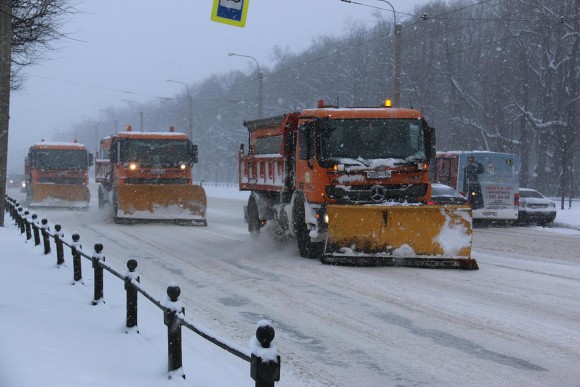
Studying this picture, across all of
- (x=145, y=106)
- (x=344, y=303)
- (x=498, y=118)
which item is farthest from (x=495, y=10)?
(x=145, y=106)

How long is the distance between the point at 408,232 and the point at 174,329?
303 inches

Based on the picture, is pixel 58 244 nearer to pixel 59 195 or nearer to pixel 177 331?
pixel 177 331

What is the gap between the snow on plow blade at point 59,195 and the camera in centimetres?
3112

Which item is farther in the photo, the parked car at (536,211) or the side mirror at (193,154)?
the parked car at (536,211)

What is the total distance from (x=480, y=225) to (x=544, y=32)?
26.9m

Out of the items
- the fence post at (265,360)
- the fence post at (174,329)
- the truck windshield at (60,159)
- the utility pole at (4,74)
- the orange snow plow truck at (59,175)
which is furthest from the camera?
the truck windshield at (60,159)

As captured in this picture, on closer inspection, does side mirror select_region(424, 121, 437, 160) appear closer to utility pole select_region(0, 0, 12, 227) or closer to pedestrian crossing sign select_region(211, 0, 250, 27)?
pedestrian crossing sign select_region(211, 0, 250, 27)

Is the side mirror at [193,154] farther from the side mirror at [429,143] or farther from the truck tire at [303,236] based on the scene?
the side mirror at [429,143]

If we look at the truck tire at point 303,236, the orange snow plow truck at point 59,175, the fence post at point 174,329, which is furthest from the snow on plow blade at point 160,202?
the fence post at point 174,329

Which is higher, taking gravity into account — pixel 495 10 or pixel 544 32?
pixel 495 10

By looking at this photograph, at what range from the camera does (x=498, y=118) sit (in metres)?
53.8

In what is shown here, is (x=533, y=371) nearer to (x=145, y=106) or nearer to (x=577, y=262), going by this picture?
(x=577, y=262)

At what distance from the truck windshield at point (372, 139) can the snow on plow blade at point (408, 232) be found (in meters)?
1.22

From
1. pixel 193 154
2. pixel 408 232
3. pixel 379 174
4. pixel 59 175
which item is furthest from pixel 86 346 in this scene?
pixel 59 175
